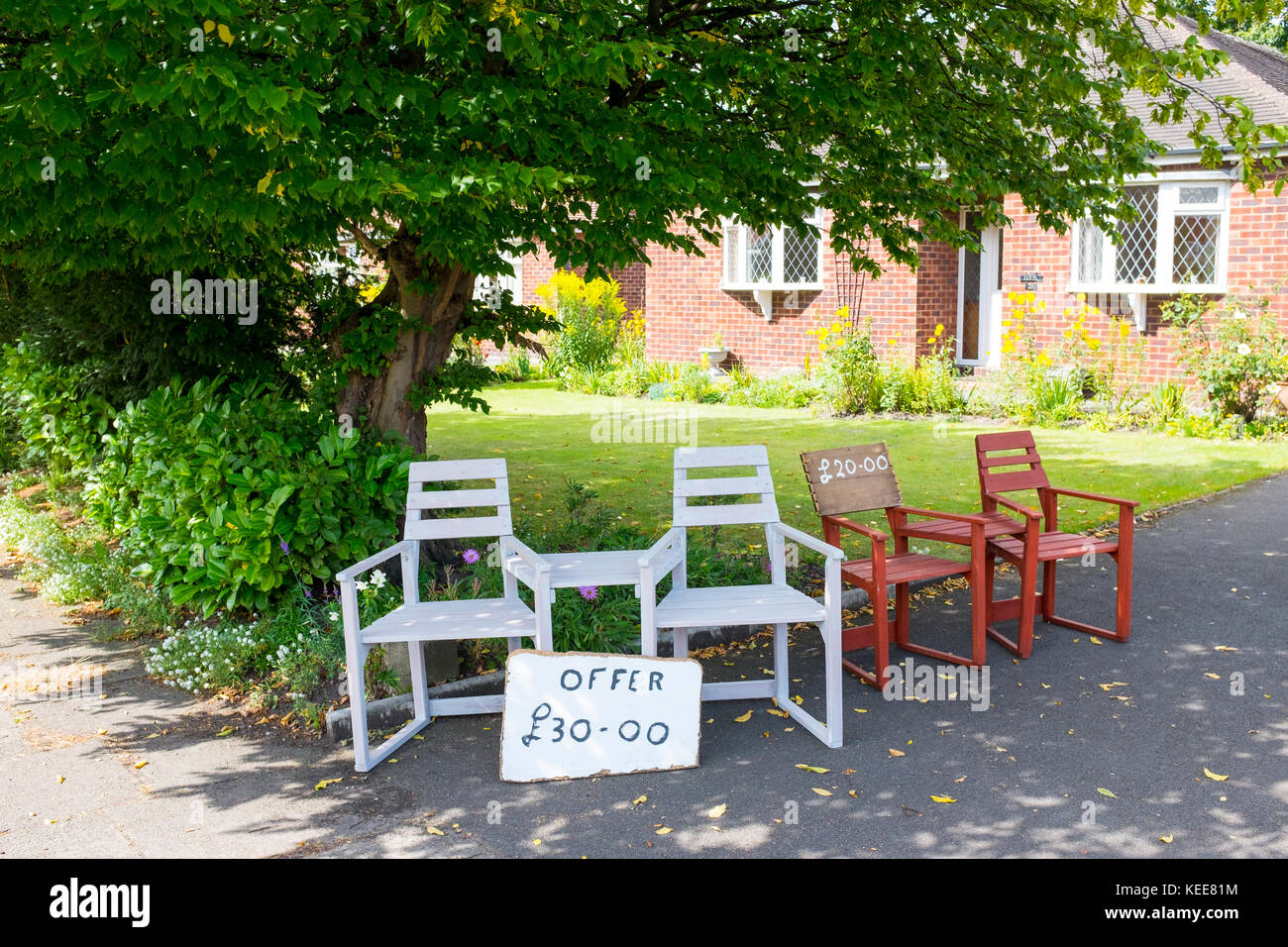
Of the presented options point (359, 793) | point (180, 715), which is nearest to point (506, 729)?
point (359, 793)

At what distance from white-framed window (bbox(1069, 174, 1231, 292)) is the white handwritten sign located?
11741mm

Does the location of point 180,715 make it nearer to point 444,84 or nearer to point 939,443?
point 444,84

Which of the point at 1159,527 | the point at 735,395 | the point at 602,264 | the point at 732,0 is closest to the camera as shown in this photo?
the point at 602,264

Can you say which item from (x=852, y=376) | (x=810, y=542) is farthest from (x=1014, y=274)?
(x=810, y=542)

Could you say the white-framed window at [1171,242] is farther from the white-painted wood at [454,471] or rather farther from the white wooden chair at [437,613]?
the white wooden chair at [437,613]

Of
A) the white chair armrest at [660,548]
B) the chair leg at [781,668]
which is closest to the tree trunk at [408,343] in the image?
the white chair armrest at [660,548]

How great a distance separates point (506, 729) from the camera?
4.85m

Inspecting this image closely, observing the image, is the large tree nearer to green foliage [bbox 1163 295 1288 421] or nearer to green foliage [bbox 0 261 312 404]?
green foliage [bbox 0 261 312 404]

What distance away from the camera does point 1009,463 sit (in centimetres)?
687

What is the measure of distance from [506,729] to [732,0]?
506cm

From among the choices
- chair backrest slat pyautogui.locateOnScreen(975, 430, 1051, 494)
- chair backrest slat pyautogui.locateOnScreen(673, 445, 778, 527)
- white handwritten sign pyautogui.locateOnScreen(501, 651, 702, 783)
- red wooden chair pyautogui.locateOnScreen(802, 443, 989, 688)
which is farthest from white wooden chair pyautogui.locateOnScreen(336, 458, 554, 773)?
chair backrest slat pyautogui.locateOnScreen(975, 430, 1051, 494)

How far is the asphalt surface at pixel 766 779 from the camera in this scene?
13.9 ft

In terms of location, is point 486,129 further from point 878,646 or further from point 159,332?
point 159,332

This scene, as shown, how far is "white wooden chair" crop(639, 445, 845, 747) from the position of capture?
5086 millimetres
